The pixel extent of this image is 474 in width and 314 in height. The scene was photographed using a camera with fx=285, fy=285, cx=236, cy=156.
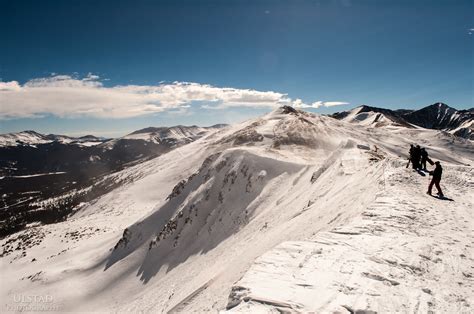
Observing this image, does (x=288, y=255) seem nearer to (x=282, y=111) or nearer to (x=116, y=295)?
(x=116, y=295)

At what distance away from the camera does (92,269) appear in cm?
4884

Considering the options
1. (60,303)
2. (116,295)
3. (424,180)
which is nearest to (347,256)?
(424,180)

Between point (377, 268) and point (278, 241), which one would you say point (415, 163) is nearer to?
point (278, 241)

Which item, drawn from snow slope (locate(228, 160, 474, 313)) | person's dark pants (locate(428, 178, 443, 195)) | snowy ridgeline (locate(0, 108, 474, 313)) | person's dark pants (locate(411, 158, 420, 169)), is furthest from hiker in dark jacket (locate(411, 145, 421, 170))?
snow slope (locate(228, 160, 474, 313))

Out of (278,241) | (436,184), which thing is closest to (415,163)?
(436,184)

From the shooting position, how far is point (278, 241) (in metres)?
20.6

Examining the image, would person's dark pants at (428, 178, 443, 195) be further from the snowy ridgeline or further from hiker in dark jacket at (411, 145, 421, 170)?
hiker in dark jacket at (411, 145, 421, 170)

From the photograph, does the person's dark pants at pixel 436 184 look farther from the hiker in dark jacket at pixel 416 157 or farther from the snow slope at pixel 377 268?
the hiker in dark jacket at pixel 416 157

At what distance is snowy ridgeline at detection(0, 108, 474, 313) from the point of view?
8.90m

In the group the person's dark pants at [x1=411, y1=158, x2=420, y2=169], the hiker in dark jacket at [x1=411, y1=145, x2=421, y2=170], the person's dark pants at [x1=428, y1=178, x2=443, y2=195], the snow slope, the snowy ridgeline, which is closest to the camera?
the snow slope

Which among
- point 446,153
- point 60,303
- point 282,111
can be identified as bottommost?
point 60,303

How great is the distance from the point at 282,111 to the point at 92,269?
296 ft

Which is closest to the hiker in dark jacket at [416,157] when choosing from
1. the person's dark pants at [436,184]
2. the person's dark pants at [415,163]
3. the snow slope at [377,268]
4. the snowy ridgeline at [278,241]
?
the person's dark pants at [415,163]

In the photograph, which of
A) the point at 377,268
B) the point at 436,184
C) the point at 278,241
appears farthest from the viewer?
the point at 278,241
